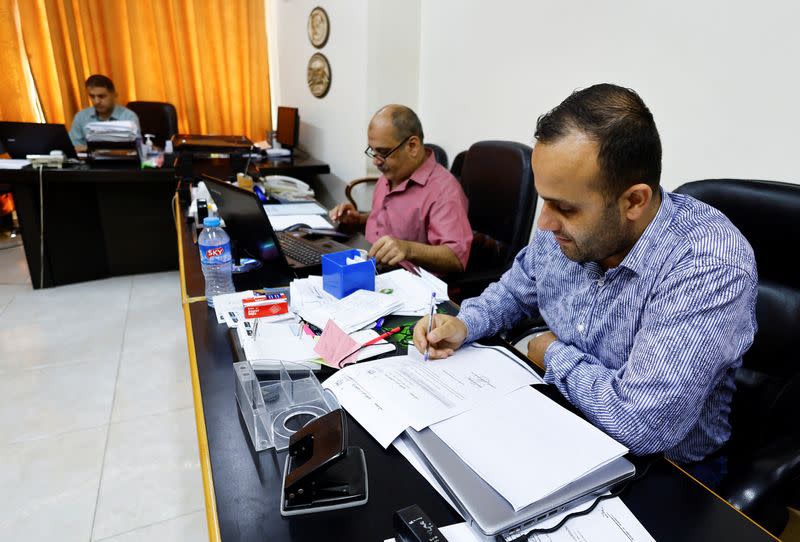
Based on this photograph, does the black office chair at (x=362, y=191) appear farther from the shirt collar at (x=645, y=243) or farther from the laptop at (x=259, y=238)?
the shirt collar at (x=645, y=243)

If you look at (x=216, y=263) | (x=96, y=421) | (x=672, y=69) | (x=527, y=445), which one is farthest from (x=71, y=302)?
(x=672, y=69)

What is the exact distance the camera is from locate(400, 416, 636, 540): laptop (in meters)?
0.61

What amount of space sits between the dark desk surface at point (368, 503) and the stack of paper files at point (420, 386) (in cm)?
4

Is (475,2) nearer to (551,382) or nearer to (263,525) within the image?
(551,382)

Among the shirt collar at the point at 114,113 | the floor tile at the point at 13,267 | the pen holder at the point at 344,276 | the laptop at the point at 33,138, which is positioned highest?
the shirt collar at the point at 114,113

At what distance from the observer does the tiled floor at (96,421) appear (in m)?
1.51

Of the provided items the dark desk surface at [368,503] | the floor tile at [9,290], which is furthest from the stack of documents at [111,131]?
the dark desk surface at [368,503]

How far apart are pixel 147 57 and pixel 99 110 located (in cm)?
90

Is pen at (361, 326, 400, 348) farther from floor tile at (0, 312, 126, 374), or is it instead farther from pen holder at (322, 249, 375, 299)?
floor tile at (0, 312, 126, 374)

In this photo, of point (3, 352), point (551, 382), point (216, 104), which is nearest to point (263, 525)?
point (551, 382)

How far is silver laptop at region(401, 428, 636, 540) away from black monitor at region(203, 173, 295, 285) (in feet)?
2.65

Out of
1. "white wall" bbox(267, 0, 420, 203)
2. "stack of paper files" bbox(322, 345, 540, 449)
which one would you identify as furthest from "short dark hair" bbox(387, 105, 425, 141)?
"white wall" bbox(267, 0, 420, 203)

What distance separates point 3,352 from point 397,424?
8.45 ft

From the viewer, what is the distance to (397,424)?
2.52 feet
